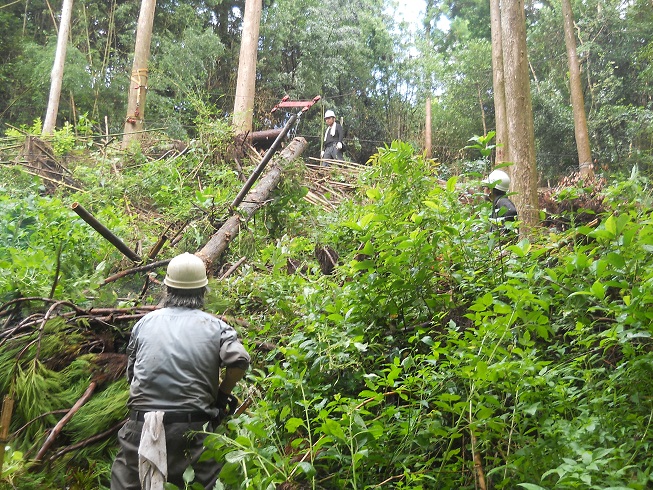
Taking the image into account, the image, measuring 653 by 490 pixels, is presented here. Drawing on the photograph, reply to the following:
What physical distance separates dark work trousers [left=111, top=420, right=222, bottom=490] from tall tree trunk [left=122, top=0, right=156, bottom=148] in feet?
29.6

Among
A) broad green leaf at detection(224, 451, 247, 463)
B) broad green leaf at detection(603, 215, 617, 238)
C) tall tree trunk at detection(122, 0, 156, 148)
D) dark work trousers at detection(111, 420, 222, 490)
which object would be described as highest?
tall tree trunk at detection(122, 0, 156, 148)

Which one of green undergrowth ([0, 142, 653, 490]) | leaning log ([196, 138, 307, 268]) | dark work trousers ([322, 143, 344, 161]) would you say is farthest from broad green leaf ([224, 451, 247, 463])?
dark work trousers ([322, 143, 344, 161])

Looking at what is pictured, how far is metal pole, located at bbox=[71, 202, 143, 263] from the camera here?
5.01 meters

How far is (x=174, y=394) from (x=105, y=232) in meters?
2.41

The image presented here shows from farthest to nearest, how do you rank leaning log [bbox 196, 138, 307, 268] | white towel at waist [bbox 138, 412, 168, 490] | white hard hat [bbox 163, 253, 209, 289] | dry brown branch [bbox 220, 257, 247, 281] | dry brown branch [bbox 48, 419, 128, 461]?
leaning log [bbox 196, 138, 307, 268]
dry brown branch [bbox 220, 257, 247, 281]
dry brown branch [bbox 48, 419, 128, 461]
white hard hat [bbox 163, 253, 209, 289]
white towel at waist [bbox 138, 412, 168, 490]

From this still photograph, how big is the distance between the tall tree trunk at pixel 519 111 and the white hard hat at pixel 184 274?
3906 millimetres

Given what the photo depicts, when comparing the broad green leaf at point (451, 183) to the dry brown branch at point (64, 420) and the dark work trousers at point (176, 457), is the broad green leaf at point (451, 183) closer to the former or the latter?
the dark work trousers at point (176, 457)

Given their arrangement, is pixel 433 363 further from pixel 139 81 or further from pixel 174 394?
pixel 139 81

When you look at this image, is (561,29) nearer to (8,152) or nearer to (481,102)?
(481,102)

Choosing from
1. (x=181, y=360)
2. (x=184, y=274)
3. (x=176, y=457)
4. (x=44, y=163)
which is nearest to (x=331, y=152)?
(x=44, y=163)

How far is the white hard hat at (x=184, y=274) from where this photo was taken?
3.81 meters

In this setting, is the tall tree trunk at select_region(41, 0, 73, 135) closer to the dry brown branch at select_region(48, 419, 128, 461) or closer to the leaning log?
the leaning log

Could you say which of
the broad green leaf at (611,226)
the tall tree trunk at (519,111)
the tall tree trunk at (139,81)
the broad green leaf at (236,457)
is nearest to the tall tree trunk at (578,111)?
the tall tree trunk at (519,111)

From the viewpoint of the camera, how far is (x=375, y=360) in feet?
12.7
